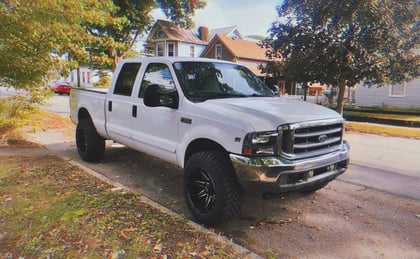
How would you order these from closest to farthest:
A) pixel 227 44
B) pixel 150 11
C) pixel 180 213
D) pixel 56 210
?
pixel 56 210 → pixel 180 213 → pixel 150 11 → pixel 227 44

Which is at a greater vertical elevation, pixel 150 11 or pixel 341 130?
pixel 150 11

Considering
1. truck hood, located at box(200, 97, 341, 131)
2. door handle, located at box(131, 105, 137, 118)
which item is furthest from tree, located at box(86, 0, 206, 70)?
truck hood, located at box(200, 97, 341, 131)

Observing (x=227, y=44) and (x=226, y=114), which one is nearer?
(x=226, y=114)

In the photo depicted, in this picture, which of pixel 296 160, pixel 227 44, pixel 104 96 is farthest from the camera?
pixel 227 44

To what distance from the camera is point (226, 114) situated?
3.56 meters

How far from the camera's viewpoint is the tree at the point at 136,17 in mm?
18406

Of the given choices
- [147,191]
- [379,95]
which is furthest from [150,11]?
[147,191]

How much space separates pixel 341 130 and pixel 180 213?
2331 mm

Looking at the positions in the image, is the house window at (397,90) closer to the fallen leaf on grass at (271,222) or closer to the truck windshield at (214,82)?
the truck windshield at (214,82)

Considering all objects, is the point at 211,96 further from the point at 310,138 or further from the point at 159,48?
the point at 159,48

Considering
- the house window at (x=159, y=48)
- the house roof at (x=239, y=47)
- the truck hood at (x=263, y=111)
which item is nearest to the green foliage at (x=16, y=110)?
the truck hood at (x=263, y=111)

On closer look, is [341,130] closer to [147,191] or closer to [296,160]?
[296,160]

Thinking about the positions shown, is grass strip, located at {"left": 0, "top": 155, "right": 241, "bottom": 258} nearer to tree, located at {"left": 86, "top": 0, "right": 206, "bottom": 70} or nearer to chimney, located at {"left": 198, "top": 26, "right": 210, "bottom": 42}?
tree, located at {"left": 86, "top": 0, "right": 206, "bottom": 70}

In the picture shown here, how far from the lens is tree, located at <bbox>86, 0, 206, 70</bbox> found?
1841 cm
